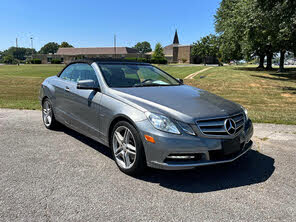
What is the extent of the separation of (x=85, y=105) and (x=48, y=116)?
2.00 metres

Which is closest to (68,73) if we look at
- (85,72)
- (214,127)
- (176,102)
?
(85,72)

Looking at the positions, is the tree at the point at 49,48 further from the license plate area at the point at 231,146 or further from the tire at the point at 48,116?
the license plate area at the point at 231,146

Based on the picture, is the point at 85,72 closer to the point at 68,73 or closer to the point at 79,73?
the point at 79,73

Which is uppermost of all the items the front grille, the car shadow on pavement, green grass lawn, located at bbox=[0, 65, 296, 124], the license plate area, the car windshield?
the car windshield

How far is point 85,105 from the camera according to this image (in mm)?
4457

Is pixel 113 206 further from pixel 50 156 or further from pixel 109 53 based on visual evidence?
pixel 109 53

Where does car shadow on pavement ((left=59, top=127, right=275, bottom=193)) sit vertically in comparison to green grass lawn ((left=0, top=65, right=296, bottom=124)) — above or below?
below

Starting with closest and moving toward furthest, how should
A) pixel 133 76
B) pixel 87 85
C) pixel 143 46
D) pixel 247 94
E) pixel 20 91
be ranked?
pixel 87 85 → pixel 133 76 → pixel 247 94 → pixel 20 91 → pixel 143 46

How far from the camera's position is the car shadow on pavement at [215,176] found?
11.3ft

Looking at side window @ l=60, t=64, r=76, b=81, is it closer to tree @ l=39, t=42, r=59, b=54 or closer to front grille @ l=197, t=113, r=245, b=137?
front grille @ l=197, t=113, r=245, b=137

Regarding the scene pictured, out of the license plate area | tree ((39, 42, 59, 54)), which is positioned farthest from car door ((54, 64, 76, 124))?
tree ((39, 42, 59, 54))

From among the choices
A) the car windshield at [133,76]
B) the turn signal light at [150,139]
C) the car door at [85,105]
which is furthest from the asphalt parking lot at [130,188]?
the car windshield at [133,76]

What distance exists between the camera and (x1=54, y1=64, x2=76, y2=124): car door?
502 centimetres

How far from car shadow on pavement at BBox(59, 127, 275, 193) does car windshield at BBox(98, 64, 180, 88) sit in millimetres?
1267
